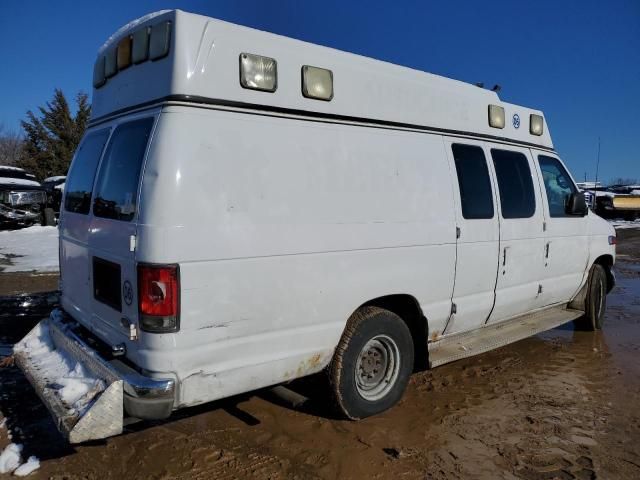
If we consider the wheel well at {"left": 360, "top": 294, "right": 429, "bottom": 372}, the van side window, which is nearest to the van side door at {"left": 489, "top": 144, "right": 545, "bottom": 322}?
the van side window

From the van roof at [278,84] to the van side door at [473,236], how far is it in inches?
10.6

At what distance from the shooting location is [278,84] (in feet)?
10.9

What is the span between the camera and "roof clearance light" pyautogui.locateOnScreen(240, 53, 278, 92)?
3.19 meters

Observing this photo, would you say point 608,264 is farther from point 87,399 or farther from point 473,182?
point 87,399

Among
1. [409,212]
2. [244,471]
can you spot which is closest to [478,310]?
[409,212]

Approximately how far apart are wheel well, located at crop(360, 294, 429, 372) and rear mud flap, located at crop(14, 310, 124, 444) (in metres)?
1.92

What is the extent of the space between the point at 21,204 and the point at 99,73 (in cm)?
1377

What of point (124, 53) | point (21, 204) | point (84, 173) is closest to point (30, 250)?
point (21, 204)

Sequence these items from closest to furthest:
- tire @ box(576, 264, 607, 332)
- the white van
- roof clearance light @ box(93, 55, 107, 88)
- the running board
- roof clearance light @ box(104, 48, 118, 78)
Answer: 1. the white van
2. roof clearance light @ box(104, 48, 118, 78)
3. roof clearance light @ box(93, 55, 107, 88)
4. the running board
5. tire @ box(576, 264, 607, 332)

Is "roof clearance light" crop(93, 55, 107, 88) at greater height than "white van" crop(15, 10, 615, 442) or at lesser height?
greater

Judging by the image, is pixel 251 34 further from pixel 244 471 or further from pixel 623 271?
pixel 623 271

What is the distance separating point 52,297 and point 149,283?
602cm

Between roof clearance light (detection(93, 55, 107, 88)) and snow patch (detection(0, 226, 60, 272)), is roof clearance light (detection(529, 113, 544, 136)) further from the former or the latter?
snow patch (detection(0, 226, 60, 272))

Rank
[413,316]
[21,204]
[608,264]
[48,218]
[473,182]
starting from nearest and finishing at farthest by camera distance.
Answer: [413,316]
[473,182]
[608,264]
[48,218]
[21,204]
